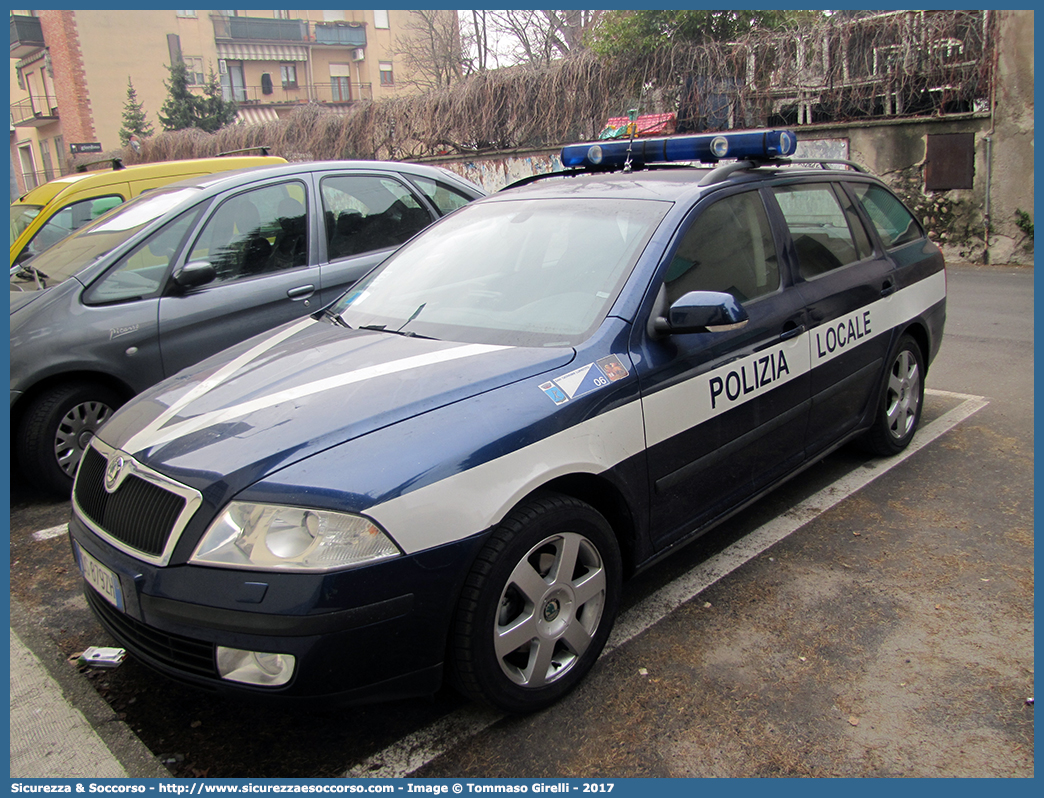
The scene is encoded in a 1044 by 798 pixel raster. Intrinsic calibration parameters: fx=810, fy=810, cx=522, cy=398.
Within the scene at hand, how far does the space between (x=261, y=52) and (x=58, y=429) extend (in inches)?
2438

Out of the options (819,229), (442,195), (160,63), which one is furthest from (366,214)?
(160,63)

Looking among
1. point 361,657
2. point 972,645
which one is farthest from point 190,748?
point 972,645

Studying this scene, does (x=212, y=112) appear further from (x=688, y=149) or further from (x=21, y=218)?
(x=688, y=149)

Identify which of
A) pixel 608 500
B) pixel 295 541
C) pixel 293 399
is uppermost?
pixel 293 399

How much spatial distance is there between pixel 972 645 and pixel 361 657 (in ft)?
6.99

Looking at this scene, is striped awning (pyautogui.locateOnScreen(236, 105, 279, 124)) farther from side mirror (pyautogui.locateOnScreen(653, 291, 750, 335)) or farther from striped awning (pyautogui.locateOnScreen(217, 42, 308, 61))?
side mirror (pyautogui.locateOnScreen(653, 291, 750, 335))

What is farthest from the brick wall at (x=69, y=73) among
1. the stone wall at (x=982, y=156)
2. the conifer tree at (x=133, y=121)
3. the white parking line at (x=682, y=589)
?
the white parking line at (x=682, y=589)

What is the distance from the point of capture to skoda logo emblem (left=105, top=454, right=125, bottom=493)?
2516mm

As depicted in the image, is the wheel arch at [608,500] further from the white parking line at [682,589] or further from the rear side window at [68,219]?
the rear side window at [68,219]

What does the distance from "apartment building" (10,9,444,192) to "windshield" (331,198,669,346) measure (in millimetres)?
39918

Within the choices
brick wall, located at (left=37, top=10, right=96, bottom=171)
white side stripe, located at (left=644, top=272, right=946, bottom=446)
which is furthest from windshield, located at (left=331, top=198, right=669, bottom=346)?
brick wall, located at (left=37, top=10, right=96, bottom=171)

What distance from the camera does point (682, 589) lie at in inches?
130

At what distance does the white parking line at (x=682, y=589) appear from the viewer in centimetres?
243

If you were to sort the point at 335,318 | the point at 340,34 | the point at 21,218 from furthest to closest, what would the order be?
the point at 340,34
the point at 21,218
the point at 335,318
